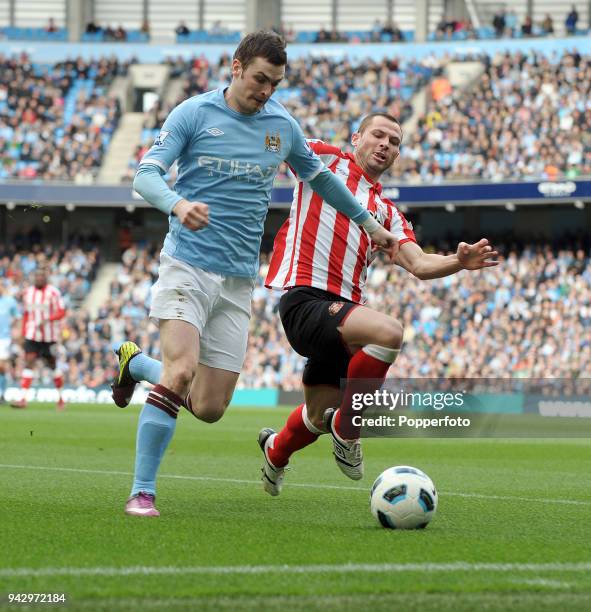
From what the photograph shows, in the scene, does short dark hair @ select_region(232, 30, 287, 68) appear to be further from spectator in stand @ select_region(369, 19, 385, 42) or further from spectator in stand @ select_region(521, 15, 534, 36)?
spectator in stand @ select_region(369, 19, 385, 42)

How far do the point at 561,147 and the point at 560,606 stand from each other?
27.9 meters

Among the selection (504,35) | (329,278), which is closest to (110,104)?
(504,35)

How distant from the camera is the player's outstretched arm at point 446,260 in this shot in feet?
21.9

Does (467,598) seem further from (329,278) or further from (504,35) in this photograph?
(504,35)

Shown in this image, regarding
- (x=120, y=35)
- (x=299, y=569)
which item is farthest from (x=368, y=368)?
(x=120, y=35)

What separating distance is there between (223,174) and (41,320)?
13.2m

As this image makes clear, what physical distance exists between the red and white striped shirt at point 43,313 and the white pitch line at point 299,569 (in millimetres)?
14949

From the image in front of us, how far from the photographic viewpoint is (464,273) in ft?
98.0

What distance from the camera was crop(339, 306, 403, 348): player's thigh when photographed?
6523 mm

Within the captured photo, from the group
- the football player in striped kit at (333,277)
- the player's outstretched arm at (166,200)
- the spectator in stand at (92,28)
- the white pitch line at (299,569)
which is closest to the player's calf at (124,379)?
the football player in striped kit at (333,277)

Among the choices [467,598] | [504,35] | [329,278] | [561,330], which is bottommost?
[561,330]

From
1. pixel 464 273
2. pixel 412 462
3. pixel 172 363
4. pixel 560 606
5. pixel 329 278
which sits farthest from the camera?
pixel 464 273

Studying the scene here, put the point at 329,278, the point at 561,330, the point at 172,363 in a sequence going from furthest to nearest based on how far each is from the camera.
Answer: the point at 561,330
the point at 329,278
the point at 172,363

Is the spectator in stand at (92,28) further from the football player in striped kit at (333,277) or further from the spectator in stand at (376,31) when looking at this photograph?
the football player in striped kit at (333,277)
